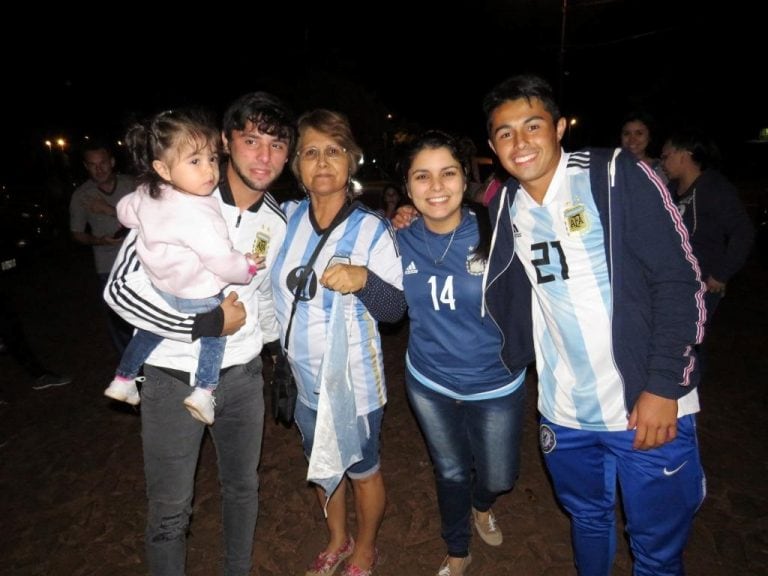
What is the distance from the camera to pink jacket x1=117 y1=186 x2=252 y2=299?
217 cm

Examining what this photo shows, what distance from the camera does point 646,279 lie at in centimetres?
205

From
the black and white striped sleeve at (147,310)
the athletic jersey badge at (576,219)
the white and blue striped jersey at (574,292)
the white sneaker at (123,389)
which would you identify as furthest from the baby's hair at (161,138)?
the athletic jersey badge at (576,219)

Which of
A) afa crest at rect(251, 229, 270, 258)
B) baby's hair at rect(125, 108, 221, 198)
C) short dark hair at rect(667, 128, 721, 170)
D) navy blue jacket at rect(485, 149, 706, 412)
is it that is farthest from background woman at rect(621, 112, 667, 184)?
baby's hair at rect(125, 108, 221, 198)

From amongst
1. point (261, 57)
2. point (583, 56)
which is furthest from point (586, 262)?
point (583, 56)

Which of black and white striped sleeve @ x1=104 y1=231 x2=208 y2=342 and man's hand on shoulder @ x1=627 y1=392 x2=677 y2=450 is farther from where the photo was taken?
black and white striped sleeve @ x1=104 y1=231 x2=208 y2=342

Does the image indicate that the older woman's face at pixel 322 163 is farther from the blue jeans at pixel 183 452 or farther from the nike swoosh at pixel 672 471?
the nike swoosh at pixel 672 471

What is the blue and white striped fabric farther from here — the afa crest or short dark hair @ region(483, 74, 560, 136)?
short dark hair @ region(483, 74, 560, 136)

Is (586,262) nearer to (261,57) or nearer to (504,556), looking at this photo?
(504,556)

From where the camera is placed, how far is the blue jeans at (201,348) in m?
2.28

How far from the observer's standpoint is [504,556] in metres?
3.21

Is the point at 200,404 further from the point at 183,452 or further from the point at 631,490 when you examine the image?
the point at 631,490

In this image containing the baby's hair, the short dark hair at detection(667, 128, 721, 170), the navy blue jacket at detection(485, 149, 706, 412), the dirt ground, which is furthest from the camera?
the short dark hair at detection(667, 128, 721, 170)

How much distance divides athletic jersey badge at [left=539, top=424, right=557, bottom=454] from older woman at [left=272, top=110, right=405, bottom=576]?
2.93 ft

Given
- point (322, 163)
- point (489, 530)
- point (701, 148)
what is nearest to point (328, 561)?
point (489, 530)
